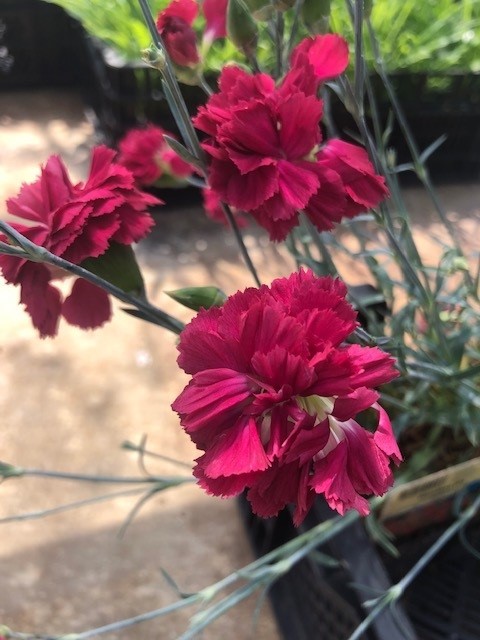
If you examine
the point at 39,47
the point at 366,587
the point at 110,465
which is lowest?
the point at 366,587

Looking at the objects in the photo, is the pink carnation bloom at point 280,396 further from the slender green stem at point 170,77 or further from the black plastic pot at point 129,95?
the black plastic pot at point 129,95

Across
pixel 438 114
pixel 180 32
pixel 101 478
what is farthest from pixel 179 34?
pixel 438 114

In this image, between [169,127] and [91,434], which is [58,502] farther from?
[169,127]

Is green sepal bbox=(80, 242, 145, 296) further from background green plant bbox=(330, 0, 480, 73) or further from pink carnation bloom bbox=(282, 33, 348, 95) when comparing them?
background green plant bbox=(330, 0, 480, 73)

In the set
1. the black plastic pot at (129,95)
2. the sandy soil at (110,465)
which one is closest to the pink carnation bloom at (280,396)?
the sandy soil at (110,465)

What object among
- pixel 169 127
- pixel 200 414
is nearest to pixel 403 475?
pixel 200 414

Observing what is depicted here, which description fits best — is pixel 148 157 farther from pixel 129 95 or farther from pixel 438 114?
pixel 438 114

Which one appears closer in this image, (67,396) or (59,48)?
(67,396)
